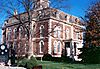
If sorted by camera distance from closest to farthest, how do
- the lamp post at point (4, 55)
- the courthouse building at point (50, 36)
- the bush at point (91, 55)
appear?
the lamp post at point (4, 55)
the bush at point (91, 55)
the courthouse building at point (50, 36)

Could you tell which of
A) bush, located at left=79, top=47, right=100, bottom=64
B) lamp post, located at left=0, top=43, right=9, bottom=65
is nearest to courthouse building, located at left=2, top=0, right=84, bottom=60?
bush, located at left=79, top=47, right=100, bottom=64

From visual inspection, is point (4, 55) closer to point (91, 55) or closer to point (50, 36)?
point (91, 55)

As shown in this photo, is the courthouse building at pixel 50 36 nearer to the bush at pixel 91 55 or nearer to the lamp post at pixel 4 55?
the bush at pixel 91 55

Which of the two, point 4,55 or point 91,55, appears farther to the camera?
point 91,55

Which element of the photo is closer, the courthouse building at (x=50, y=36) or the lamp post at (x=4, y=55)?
the lamp post at (x=4, y=55)

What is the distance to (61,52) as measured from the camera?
52.5 m

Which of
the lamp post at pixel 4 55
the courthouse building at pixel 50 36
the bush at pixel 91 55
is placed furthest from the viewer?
the courthouse building at pixel 50 36

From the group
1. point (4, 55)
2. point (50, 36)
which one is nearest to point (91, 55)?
point (4, 55)

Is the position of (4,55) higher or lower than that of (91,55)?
higher

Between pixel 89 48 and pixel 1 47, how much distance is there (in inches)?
465

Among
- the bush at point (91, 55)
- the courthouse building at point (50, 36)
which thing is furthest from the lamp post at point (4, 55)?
the courthouse building at point (50, 36)

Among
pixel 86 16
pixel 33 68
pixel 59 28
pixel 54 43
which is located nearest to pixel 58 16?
pixel 59 28

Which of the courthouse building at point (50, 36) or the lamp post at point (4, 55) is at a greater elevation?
the courthouse building at point (50, 36)

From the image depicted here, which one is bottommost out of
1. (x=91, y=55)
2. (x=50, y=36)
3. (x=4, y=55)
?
(x=91, y=55)
